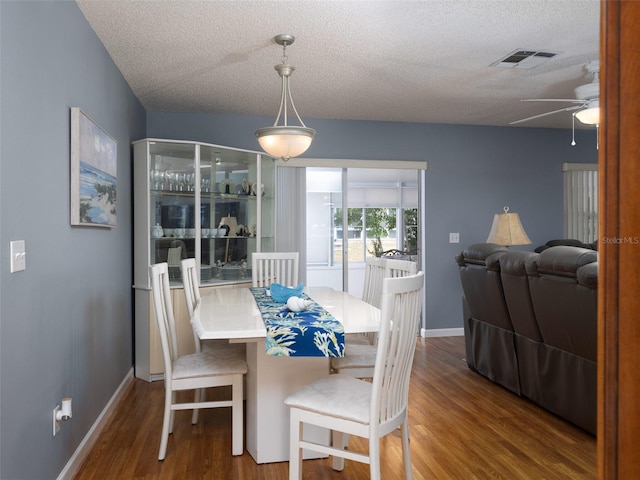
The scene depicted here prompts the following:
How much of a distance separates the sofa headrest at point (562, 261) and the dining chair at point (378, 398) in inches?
46.2

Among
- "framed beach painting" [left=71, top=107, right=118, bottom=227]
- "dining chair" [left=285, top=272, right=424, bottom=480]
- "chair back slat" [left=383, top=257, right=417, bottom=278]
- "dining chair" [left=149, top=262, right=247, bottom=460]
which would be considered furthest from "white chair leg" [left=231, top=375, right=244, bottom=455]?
"framed beach painting" [left=71, top=107, right=118, bottom=227]

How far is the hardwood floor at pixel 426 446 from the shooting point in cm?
242

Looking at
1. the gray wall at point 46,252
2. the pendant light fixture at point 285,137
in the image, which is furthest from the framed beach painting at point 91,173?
the pendant light fixture at point 285,137

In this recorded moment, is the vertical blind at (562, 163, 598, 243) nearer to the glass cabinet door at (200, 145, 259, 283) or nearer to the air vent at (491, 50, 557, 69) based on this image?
the air vent at (491, 50, 557, 69)

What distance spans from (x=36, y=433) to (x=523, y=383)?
9.60 ft

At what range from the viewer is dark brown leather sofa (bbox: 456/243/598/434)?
8.85ft

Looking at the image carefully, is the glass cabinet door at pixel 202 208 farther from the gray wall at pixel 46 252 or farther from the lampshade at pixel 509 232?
the lampshade at pixel 509 232

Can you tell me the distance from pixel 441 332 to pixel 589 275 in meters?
3.24

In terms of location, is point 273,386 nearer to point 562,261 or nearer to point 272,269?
point 272,269

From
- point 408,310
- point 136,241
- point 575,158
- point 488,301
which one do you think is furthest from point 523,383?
point 575,158

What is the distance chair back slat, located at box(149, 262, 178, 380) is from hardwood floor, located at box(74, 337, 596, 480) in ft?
1.55

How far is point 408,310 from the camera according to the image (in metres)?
1.93

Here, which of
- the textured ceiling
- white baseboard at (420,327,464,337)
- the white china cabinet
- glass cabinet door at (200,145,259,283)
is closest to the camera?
the textured ceiling

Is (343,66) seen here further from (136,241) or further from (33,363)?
(33,363)
